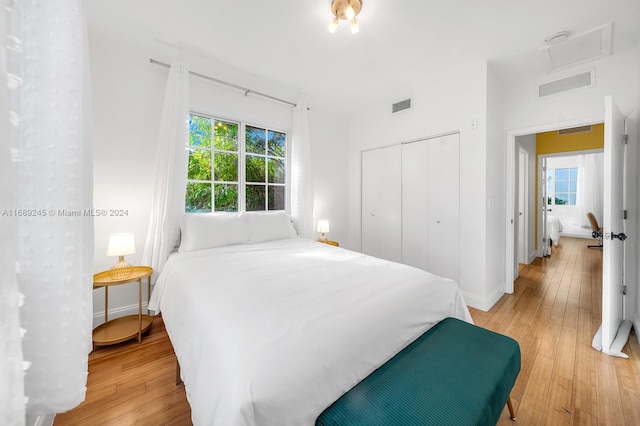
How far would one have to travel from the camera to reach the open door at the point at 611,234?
1.87m

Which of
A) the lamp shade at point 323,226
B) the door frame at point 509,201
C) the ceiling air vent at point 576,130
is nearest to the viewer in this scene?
the door frame at point 509,201

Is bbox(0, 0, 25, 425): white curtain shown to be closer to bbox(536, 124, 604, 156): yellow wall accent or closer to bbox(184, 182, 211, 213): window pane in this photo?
bbox(184, 182, 211, 213): window pane

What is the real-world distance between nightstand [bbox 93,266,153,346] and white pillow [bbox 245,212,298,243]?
1017mm

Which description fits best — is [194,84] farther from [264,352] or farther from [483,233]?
[483,233]

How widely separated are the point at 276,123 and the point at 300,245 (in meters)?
1.75

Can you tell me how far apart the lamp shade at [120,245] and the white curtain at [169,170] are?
0.27m

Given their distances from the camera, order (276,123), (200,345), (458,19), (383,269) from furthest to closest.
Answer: (276,123) < (458,19) < (383,269) < (200,345)

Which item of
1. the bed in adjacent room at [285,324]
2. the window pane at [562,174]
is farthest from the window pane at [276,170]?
the window pane at [562,174]

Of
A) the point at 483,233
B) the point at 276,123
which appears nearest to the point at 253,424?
the point at 483,233

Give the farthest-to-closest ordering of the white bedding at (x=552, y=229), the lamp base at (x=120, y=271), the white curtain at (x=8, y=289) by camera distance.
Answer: the white bedding at (x=552, y=229), the lamp base at (x=120, y=271), the white curtain at (x=8, y=289)

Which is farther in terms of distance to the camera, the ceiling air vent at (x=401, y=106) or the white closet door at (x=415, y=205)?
the ceiling air vent at (x=401, y=106)

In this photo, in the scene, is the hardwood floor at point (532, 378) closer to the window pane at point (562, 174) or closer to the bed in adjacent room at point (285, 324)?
the bed in adjacent room at point (285, 324)

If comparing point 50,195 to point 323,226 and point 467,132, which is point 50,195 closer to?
point 323,226

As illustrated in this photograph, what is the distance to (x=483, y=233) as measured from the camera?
270 centimetres
